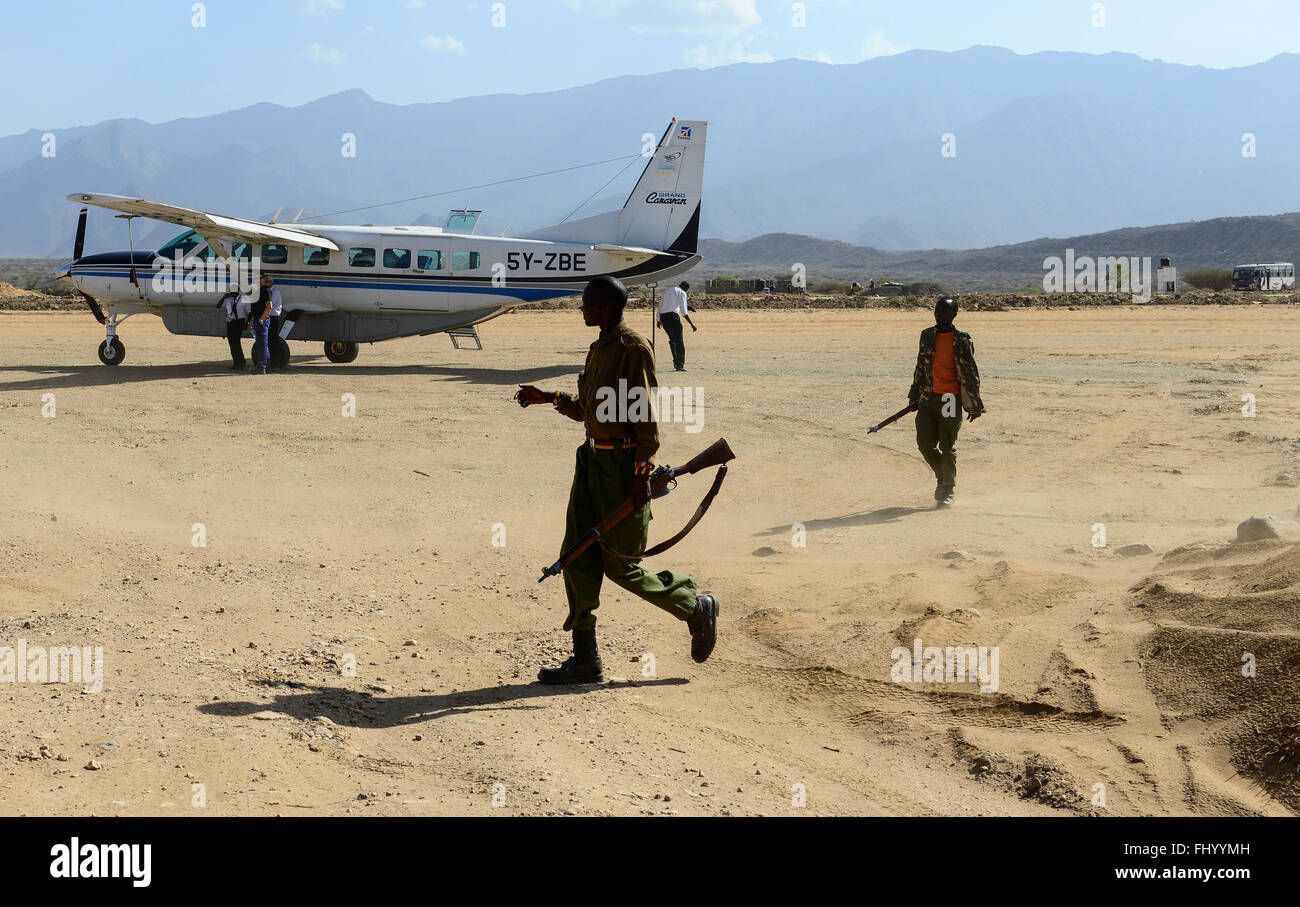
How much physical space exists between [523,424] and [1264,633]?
10.6 metres

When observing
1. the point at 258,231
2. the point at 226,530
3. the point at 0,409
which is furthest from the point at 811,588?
the point at 258,231

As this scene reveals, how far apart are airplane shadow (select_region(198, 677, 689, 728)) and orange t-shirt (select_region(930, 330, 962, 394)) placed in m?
5.01

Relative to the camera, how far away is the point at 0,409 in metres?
16.0

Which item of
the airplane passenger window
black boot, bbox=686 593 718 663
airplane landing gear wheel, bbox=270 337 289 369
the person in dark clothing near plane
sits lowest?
black boot, bbox=686 593 718 663

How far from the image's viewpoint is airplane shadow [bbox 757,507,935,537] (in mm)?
10180

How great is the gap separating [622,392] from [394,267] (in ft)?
55.5

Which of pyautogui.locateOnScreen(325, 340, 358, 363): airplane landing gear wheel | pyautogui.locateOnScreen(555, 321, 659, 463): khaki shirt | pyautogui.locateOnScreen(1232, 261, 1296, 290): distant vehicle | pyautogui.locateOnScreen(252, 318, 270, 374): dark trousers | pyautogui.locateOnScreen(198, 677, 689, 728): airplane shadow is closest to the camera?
pyautogui.locateOnScreen(198, 677, 689, 728): airplane shadow

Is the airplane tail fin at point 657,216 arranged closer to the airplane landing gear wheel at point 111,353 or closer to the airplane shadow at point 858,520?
the airplane landing gear wheel at point 111,353

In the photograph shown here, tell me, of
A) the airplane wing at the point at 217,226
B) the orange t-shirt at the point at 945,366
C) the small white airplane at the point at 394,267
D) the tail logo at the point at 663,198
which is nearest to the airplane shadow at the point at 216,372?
the small white airplane at the point at 394,267

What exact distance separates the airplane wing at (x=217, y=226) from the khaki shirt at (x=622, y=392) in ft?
52.8

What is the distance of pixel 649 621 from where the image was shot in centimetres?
780

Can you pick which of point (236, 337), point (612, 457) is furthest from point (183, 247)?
point (612, 457)

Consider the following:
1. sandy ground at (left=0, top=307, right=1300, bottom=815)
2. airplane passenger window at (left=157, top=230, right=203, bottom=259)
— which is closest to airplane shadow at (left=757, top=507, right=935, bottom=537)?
sandy ground at (left=0, top=307, right=1300, bottom=815)

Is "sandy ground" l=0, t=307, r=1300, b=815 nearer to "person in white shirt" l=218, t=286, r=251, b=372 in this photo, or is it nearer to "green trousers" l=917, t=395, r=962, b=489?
"green trousers" l=917, t=395, r=962, b=489
